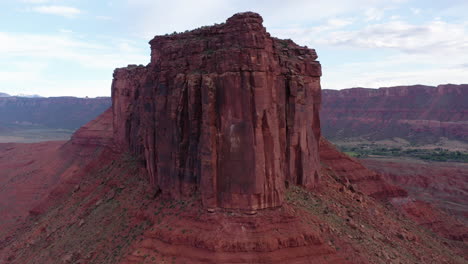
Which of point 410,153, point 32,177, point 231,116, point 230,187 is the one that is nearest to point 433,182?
point 410,153

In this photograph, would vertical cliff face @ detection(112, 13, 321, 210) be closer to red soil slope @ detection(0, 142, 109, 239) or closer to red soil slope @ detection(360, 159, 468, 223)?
red soil slope @ detection(0, 142, 109, 239)

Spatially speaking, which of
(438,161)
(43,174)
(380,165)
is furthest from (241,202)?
(438,161)

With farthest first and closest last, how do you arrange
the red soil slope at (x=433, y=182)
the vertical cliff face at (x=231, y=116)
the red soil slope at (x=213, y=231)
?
the red soil slope at (x=433, y=182) → the vertical cliff face at (x=231, y=116) → the red soil slope at (x=213, y=231)

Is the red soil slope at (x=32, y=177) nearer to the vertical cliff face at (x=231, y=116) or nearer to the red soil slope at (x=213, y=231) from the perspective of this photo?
the red soil slope at (x=213, y=231)

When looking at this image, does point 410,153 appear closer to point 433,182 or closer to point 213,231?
point 433,182

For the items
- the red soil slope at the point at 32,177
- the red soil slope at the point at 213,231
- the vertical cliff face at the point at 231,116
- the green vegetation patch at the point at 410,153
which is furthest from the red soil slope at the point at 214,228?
the green vegetation patch at the point at 410,153

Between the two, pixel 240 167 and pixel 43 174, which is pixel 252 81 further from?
pixel 43 174
